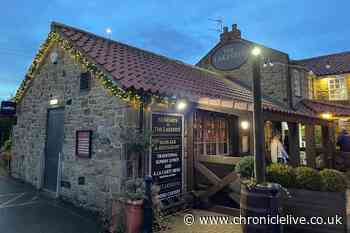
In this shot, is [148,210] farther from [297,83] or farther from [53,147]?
[297,83]

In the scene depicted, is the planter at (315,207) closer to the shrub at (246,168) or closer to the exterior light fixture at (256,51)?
the shrub at (246,168)

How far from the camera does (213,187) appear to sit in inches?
251

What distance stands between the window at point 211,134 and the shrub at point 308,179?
11.4 feet

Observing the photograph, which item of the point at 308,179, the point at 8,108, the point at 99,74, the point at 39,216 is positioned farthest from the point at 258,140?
the point at 8,108

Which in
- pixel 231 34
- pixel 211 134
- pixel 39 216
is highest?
pixel 231 34

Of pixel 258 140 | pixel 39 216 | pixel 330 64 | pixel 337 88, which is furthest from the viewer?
pixel 330 64

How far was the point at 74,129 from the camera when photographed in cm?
714

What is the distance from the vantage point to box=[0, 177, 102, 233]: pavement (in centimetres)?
512

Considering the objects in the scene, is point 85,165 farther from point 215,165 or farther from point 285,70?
point 285,70

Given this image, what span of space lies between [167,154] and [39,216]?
3379 millimetres

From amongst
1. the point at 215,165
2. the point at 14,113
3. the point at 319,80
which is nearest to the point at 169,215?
the point at 215,165

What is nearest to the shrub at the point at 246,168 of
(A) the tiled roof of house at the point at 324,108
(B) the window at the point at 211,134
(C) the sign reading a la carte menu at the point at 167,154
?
(C) the sign reading a la carte menu at the point at 167,154

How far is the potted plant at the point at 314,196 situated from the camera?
14.8ft

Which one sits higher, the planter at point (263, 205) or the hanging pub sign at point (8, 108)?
the hanging pub sign at point (8, 108)
